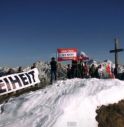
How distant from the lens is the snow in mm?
15570

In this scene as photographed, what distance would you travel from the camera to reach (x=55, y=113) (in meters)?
15.9

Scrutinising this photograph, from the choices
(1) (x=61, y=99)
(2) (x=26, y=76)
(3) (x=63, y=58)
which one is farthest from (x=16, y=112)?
(3) (x=63, y=58)

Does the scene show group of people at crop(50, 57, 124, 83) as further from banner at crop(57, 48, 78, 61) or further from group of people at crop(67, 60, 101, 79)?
banner at crop(57, 48, 78, 61)

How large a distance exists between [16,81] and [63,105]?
6.93 meters

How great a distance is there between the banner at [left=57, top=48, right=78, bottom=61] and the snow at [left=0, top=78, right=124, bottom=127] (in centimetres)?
780

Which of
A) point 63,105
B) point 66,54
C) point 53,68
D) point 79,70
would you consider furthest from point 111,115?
point 79,70

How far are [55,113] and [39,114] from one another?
0.69 meters

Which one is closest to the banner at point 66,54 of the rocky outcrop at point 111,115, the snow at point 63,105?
the snow at point 63,105

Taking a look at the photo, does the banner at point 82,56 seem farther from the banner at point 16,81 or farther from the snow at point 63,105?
the snow at point 63,105

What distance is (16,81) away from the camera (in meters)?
22.6

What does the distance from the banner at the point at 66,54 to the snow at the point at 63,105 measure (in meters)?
7.80

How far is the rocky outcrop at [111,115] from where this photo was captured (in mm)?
15820

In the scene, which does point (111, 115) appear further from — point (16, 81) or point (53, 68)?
point (53, 68)

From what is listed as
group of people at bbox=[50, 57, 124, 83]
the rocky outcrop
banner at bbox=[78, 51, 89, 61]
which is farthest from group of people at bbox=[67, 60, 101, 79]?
the rocky outcrop
